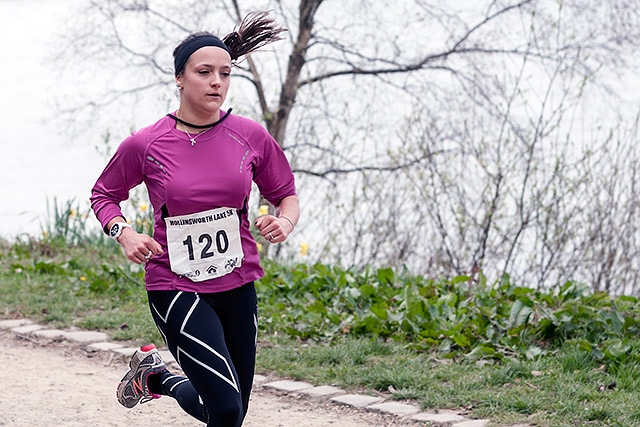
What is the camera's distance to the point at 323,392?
5441 mm

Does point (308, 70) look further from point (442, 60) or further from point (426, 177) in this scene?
point (426, 177)

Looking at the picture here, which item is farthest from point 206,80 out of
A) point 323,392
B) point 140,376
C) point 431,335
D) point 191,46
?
point 431,335

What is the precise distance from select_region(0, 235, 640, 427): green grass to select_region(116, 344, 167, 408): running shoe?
1.53 meters

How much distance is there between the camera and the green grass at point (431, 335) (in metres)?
5.02

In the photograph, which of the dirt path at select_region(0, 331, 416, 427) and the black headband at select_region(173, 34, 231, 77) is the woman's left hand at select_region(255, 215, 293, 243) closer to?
the black headband at select_region(173, 34, 231, 77)

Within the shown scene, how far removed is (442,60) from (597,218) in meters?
4.67

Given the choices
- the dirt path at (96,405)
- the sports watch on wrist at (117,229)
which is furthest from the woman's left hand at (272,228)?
the dirt path at (96,405)

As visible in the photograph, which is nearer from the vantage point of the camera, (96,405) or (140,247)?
(140,247)

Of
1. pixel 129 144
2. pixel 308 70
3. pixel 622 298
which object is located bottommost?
pixel 622 298

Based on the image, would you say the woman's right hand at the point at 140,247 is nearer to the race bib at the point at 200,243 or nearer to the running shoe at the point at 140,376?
the race bib at the point at 200,243

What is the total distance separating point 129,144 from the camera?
Result: 147 inches

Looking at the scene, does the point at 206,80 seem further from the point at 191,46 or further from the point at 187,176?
the point at 187,176

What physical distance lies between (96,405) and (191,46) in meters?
2.54

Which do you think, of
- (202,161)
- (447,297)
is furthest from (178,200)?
(447,297)
